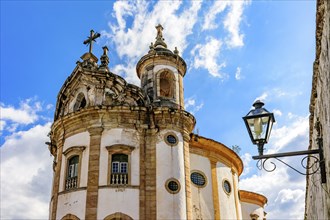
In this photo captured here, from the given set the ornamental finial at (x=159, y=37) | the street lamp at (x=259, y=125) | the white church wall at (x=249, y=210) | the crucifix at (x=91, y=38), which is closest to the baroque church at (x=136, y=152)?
the ornamental finial at (x=159, y=37)

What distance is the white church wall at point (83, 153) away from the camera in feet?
69.6

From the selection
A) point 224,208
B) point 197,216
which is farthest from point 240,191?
point 197,216

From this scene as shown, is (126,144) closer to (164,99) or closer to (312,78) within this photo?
(164,99)

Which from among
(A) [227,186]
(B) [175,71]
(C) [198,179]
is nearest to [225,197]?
(A) [227,186]

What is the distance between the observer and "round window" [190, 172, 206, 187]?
23703 mm

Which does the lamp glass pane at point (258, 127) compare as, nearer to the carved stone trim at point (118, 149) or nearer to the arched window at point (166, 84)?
the carved stone trim at point (118, 149)

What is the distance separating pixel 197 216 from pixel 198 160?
338 centimetres

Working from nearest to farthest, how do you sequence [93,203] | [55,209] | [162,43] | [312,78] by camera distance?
[312,78]
[93,203]
[55,209]
[162,43]

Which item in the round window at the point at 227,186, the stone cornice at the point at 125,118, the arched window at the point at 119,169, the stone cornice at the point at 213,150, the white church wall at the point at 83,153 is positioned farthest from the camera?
the round window at the point at 227,186

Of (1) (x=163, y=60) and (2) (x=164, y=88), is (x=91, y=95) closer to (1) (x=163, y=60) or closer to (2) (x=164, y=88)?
(2) (x=164, y=88)

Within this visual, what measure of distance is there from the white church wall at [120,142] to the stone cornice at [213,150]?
3.93m

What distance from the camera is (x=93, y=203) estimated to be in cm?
2025

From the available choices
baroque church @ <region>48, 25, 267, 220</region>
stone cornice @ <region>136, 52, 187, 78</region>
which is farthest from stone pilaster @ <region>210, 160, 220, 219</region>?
stone cornice @ <region>136, 52, 187, 78</region>

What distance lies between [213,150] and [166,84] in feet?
16.5
